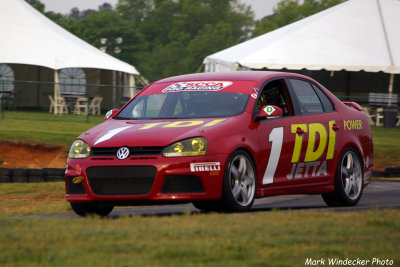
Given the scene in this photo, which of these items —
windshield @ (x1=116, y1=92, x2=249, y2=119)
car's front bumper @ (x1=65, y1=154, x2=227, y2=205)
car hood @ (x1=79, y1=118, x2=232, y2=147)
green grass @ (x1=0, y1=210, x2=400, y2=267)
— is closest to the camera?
green grass @ (x1=0, y1=210, x2=400, y2=267)

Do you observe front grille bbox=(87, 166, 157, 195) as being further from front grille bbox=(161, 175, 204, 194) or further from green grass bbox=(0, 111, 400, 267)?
green grass bbox=(0, 111, 400, 267)

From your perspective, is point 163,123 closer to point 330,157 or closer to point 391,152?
point 330,157

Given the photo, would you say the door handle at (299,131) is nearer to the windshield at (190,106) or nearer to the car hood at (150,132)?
the windshield at (190,106)

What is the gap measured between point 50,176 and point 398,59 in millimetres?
19337

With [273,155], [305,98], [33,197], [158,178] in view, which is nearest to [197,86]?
[273,155]

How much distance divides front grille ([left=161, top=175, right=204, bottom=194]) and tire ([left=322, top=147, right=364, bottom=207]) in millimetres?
2349

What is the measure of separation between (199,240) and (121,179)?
2.25 meters

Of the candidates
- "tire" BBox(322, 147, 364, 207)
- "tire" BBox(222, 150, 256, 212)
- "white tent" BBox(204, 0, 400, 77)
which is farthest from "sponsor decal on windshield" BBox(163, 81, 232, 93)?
"white tent" BBox(204, 0, 400, 77)

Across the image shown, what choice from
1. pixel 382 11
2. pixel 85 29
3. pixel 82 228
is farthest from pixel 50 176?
pixel 85 29

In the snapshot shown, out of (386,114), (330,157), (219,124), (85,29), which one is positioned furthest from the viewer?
(85,29)

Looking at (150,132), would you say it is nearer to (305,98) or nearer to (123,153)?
(123,153)

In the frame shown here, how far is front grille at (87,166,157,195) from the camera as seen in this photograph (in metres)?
7.96

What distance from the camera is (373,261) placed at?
5391mm

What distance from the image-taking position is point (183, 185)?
8.01 m
